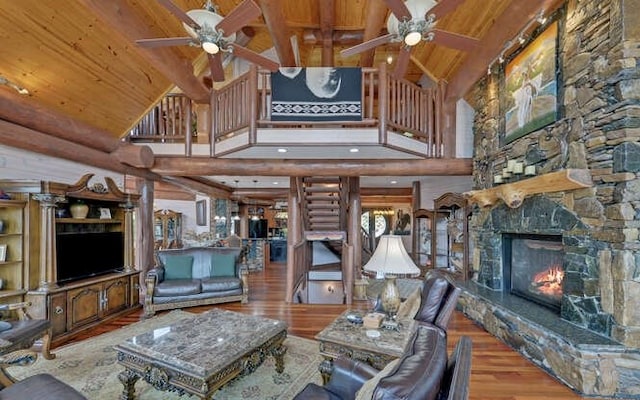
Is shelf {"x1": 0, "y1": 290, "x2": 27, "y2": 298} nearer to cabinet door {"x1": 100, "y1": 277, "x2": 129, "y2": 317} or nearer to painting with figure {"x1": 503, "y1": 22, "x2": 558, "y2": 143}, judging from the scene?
cabinet door {"x1": 100, "y1": 277, "x2": 129, "y2": 317}

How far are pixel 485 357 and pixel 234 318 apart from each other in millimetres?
2676

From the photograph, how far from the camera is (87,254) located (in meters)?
4.25

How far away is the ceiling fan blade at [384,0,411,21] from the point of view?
2.63 meters

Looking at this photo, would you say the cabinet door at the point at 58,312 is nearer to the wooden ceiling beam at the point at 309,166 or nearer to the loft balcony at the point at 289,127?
the wooden ceiling beam at the point at 309,166

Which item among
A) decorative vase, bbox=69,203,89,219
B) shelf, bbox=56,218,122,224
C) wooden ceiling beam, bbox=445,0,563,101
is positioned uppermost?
wooden ceiling beam, bbox=445,0,563,101

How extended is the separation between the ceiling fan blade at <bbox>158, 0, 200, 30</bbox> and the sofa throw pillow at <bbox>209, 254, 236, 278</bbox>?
385cm

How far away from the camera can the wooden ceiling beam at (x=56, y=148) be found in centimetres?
339

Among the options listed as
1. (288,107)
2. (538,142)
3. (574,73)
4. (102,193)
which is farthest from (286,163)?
(574,73)

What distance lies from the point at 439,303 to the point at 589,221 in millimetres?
1745

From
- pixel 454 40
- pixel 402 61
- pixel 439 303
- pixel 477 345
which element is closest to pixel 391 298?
pixel 439 303

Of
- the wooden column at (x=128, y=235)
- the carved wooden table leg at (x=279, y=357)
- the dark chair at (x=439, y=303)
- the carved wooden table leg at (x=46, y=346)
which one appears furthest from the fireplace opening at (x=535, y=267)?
the wooden column at (x=128, y=235)

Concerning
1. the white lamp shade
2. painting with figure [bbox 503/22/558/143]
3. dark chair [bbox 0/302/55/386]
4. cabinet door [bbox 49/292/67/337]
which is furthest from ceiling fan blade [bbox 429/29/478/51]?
cabinet door [bbox 49/292/67/337]

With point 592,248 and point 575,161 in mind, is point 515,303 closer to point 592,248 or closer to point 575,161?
point 592,248

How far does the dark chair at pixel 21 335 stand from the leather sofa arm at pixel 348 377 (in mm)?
2327
